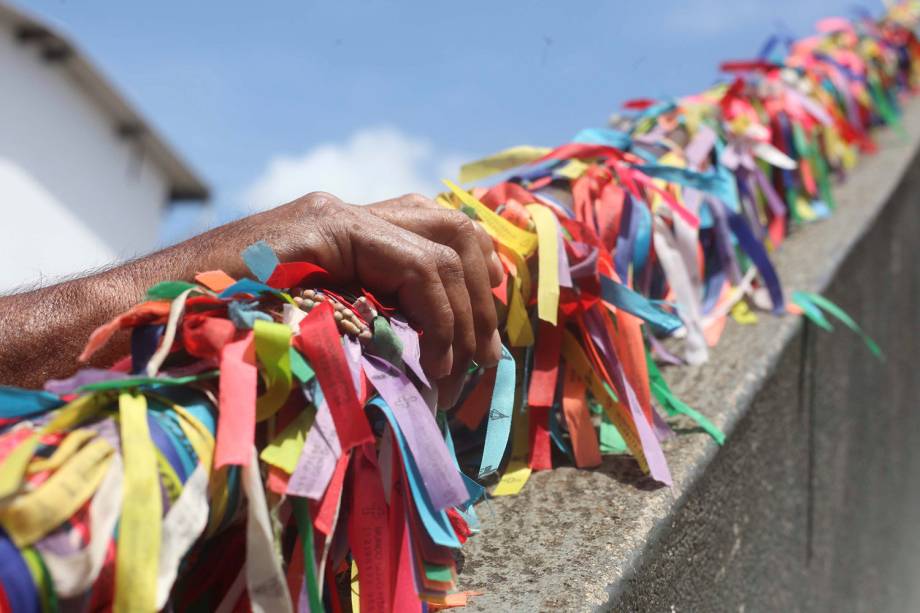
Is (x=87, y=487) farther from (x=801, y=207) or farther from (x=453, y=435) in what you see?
(x=801, y=207)

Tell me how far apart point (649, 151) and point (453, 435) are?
98 centimetres

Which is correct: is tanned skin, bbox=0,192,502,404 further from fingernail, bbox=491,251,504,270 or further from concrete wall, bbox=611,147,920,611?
concrete wall, bbox=611,147,920,611

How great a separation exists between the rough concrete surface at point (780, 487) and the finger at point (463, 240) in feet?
0.94

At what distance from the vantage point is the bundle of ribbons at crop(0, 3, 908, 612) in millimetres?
642

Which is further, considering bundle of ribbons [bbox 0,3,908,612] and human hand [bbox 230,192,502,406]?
human hand [bbox 230,192,502,406]

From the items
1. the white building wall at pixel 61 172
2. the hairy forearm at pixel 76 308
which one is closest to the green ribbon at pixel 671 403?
the hairy forearm at pixel 76 308

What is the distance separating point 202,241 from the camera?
100 centimetres

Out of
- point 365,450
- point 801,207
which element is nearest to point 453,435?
point 365,450

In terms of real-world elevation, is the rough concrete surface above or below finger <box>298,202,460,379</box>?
below

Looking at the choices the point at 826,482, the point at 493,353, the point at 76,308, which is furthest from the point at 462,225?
the point at 826,482

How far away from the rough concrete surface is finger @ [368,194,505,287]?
0.31 m

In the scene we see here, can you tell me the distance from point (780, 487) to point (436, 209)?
0.99 meters

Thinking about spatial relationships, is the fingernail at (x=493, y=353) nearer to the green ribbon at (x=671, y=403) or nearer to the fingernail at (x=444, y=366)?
the fingernail at (x=444, y=366)

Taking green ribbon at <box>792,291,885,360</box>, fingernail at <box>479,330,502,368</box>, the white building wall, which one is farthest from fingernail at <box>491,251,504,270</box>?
the white building wall
